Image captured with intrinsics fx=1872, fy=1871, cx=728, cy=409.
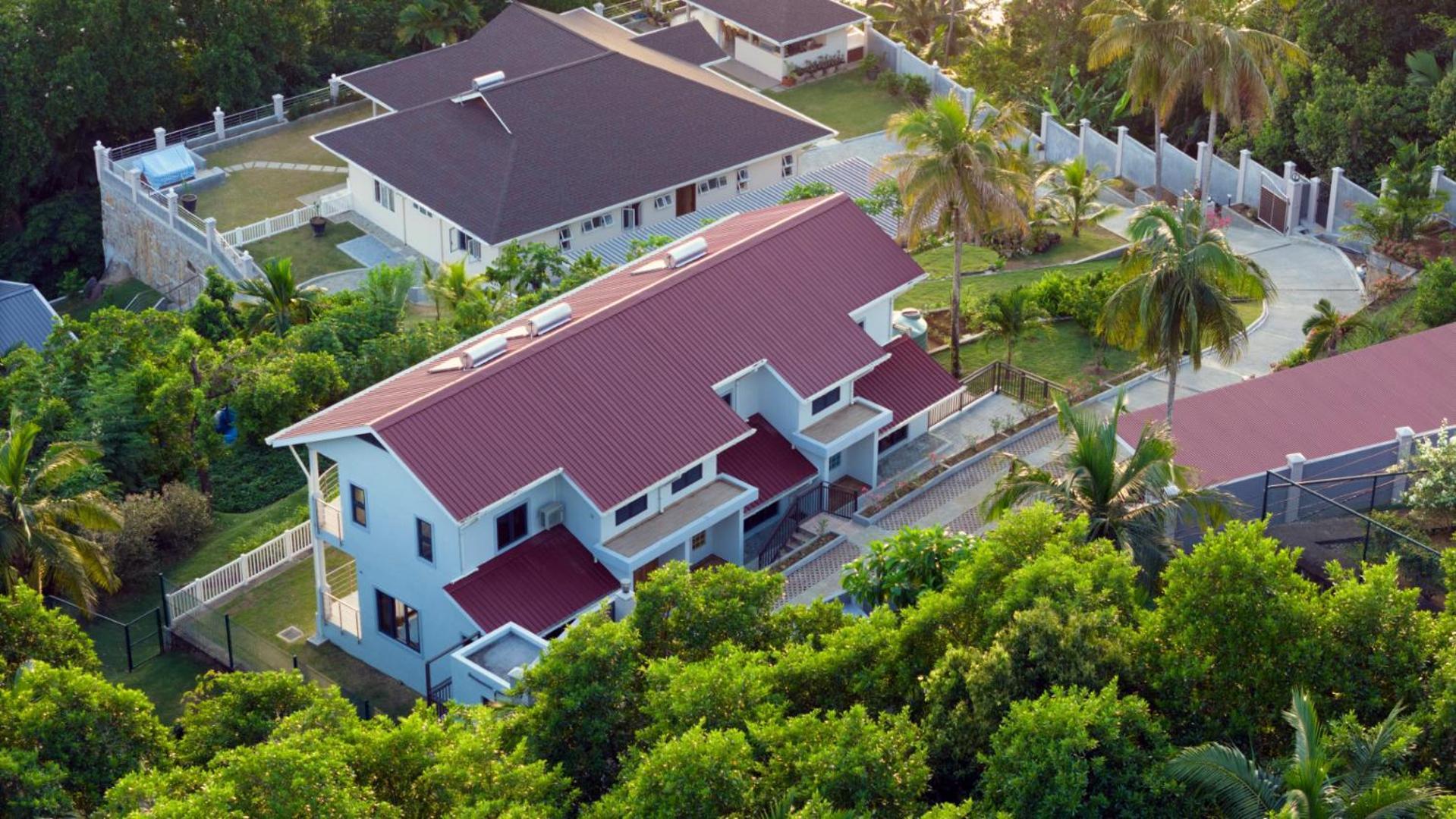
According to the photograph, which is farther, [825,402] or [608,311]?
[825,402]

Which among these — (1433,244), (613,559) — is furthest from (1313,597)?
(1433,244)

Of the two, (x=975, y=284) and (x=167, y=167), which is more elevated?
(x=167, y=167)

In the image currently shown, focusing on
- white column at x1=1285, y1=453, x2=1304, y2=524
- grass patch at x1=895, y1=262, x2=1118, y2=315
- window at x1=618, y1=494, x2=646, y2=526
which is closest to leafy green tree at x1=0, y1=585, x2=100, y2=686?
window at x1=618, y1=494, x2=646, y2=526

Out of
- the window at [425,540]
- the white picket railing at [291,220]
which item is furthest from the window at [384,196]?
the window at [425,540]

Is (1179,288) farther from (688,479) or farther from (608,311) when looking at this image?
(608,311)

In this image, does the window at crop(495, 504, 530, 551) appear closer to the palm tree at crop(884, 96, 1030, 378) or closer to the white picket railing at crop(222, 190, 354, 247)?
the palm tree at crop(884, 96, 1030, 378)

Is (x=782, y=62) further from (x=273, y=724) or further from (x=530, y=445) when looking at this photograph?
(x=273, y=724)

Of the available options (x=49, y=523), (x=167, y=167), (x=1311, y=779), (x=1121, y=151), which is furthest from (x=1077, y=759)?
(x=167, y=167)
